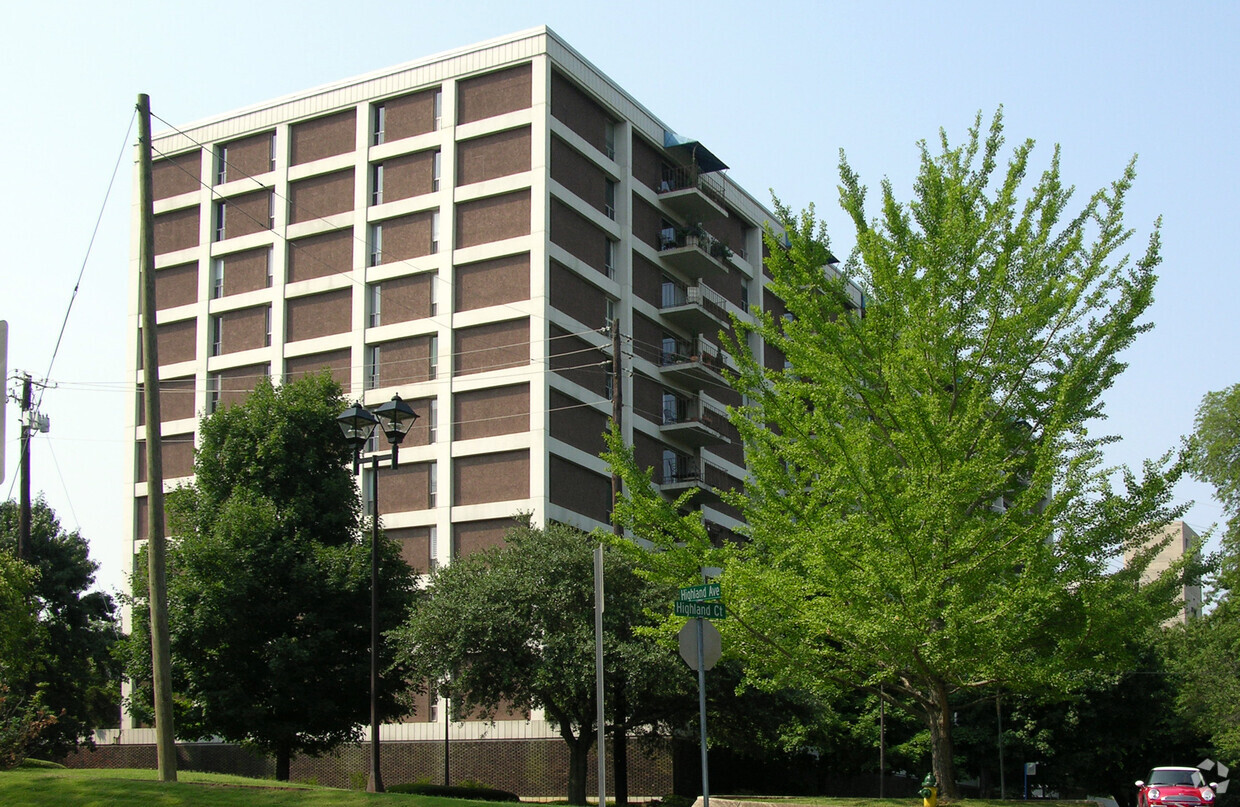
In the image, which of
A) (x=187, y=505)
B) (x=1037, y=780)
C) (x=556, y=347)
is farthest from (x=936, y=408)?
(x=1037, y=780)

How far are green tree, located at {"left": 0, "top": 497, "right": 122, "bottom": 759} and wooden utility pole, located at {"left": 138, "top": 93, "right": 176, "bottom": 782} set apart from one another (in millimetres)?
32103

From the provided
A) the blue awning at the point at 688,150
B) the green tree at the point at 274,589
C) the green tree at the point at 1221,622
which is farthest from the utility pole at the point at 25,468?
the green tree at the point at 1221,622

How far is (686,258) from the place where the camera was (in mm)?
59875

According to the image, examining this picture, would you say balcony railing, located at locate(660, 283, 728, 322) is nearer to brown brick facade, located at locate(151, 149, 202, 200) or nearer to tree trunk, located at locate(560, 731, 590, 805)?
brown brick facade, located at locate(151, 149, 202, 200)

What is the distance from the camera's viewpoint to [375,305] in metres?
54.7

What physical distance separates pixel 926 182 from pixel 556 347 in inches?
1262

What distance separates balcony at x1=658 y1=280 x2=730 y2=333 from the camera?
194 ft

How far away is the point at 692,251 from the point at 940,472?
4222 centimetres

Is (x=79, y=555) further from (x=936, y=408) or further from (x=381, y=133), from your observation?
(x=936, y=408)

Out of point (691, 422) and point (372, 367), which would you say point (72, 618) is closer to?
point (372, 367)

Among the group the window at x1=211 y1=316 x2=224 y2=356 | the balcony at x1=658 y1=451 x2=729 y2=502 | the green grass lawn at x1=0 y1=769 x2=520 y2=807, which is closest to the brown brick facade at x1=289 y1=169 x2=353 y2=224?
the window at x1=211 y1=316 x2=224 y2=356

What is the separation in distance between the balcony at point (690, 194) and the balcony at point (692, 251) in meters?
1.18

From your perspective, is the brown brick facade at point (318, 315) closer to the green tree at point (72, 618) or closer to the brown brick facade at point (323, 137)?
the brown brick facade at point (323, 137)

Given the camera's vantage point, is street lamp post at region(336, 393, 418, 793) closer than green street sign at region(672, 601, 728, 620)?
No
